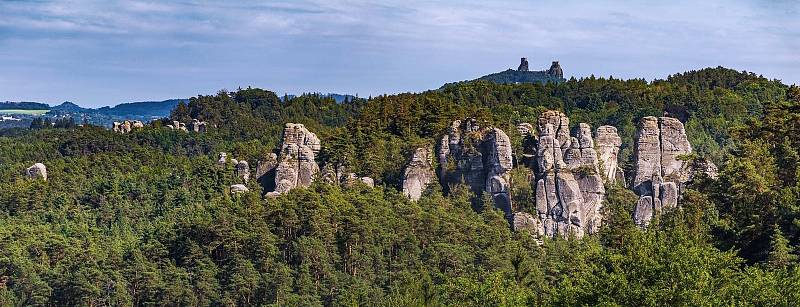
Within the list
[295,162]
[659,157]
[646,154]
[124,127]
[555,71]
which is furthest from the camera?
[555,71]

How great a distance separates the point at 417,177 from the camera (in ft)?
193

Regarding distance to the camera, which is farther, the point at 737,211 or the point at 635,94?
the point at 635,94

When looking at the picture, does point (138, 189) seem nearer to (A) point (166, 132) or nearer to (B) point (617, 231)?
(A) point (166, 132)

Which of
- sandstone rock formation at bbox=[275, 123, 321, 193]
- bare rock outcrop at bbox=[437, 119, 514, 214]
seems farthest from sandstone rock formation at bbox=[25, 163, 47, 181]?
bare rock outcrop at bbox=[437, 119, 514, 214]

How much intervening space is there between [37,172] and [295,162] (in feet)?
77.7

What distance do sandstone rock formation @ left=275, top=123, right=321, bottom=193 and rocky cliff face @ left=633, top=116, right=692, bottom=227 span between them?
54.7 ft

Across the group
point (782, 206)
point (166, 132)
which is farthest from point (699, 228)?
point (166, 132)

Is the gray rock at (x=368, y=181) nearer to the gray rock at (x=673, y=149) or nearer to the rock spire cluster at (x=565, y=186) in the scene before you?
the rock spire cluster at (x=565, y=186)

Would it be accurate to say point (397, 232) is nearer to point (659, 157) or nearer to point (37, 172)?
point (659, 157)

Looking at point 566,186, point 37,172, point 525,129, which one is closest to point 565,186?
point 566,186

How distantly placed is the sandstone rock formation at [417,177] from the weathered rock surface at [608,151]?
29.1 ft

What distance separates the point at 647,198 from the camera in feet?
189

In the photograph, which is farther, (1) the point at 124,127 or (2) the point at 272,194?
(1) the point at 124,127

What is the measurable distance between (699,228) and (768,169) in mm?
6023
